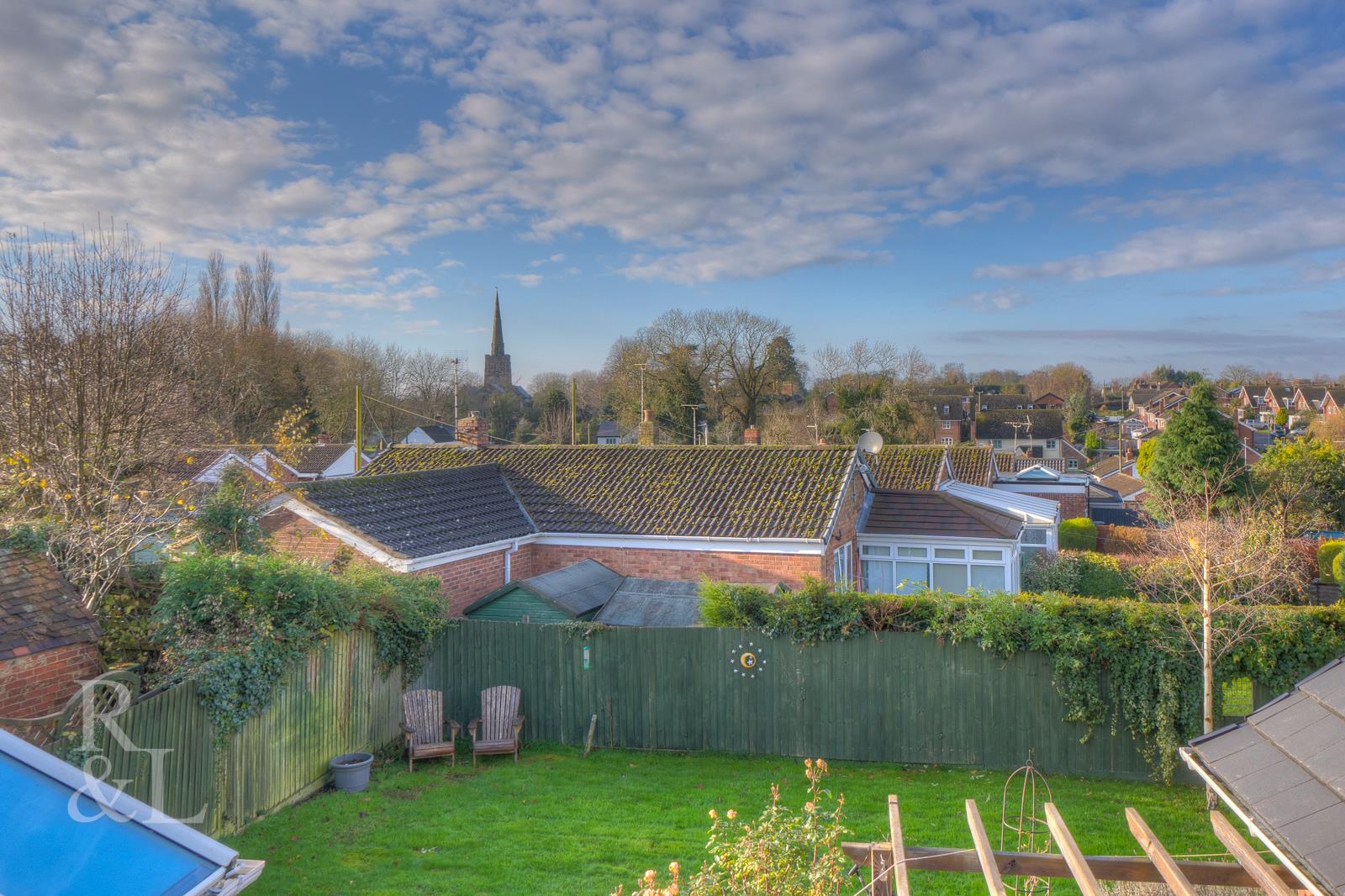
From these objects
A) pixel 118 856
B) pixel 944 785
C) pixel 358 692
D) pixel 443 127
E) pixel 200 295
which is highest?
pixel 200 295

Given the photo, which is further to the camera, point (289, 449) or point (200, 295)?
point (200, 295)

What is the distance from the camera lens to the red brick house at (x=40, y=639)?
7324mm

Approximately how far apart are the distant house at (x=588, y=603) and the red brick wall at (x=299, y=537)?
9.17ft

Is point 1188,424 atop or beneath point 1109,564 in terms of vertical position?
atop

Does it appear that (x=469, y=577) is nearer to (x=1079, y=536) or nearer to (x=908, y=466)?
(x=908, y=466)

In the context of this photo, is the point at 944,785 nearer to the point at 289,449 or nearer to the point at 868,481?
the point at 868,481

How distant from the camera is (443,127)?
1539 centimetres

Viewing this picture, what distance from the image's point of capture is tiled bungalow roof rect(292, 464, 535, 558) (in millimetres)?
14164

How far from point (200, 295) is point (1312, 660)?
184ft

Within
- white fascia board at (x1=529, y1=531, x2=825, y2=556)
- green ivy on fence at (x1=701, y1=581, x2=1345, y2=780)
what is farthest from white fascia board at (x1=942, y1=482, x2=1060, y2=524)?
green ivy on fence at (x1=701, y1=581, x2=1345, y2=780)

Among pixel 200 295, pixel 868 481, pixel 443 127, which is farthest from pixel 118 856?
pixel 200 295

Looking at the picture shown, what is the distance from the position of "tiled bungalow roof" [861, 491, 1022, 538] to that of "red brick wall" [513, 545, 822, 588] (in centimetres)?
316

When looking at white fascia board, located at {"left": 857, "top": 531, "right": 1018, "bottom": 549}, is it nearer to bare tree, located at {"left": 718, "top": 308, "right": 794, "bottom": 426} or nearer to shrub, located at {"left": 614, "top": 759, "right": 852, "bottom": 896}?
shrub, located at {"left": 614, "top": 759, "right": 852, "bottom": 896}

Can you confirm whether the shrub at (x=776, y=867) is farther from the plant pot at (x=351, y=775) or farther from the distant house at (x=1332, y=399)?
the distant house at (x=1332, y=399)
